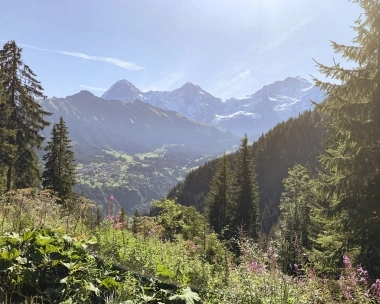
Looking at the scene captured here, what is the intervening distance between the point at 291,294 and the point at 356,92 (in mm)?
10403

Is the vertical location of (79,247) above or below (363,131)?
below

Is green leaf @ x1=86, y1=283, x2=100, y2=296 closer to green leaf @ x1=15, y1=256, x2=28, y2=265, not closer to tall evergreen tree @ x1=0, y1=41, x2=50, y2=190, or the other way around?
green leaf @ x1=15, y1=256, x2=28, y2=265

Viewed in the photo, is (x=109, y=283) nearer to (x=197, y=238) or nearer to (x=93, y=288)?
(x=93, y=288)

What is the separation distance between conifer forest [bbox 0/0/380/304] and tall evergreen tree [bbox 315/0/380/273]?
0.04 meters

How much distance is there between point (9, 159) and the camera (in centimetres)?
2320

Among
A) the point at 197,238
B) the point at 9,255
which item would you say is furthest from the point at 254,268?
the point at 197,238

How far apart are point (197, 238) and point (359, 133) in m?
7.26

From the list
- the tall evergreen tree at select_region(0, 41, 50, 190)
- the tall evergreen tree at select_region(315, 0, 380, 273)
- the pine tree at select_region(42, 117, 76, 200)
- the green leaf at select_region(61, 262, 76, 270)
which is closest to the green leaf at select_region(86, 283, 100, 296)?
the green leaf at select_region(61, 262, 76, 270)

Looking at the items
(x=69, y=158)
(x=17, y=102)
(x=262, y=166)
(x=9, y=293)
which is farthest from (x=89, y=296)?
(x=262, y=166)

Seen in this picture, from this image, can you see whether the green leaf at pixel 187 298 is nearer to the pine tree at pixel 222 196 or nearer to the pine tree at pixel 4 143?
the pine tree at pixel 4 143

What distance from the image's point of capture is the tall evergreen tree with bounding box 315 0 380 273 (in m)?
11.8

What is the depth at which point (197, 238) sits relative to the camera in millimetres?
11352

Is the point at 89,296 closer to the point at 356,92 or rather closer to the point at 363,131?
the point at 363,131

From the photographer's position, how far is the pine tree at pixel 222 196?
41.6 m
